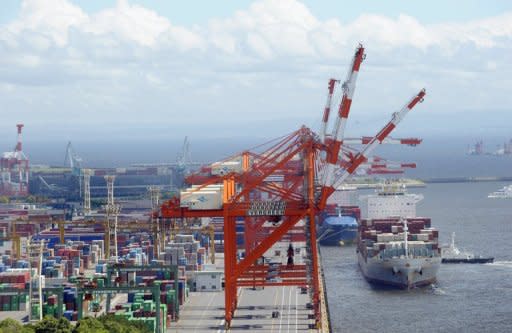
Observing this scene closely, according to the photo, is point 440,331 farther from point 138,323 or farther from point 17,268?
point 17,268

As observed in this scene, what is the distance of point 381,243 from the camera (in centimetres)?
5266

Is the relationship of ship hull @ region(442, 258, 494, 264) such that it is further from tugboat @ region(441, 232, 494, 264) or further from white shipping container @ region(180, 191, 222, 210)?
white shipping container @ region(180, 191, 222, 210)

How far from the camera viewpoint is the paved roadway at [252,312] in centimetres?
3406

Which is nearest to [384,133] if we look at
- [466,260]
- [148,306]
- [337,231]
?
[148,306]

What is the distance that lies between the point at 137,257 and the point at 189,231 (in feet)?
25.0

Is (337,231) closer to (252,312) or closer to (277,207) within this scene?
(252,312)

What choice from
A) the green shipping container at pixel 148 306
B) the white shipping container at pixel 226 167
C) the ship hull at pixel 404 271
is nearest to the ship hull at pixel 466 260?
the ship hull at pixel 404 271

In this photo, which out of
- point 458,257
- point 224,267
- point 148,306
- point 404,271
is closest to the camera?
point 148,306

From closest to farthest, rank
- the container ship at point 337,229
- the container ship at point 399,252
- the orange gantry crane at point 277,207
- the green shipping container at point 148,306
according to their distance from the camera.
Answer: the green shipping container at point 148,306 → the orange gantry crane at point 277,207 → the container ship at point 399,252 → the container ship at point 337,229

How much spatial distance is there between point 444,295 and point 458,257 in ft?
32.3

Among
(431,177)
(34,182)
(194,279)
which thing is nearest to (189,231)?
(194,279)

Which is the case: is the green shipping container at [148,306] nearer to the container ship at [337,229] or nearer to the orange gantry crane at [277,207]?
the orange gantry crane at [277,207]

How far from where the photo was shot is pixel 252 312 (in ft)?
121

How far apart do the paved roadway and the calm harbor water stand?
1.30m
